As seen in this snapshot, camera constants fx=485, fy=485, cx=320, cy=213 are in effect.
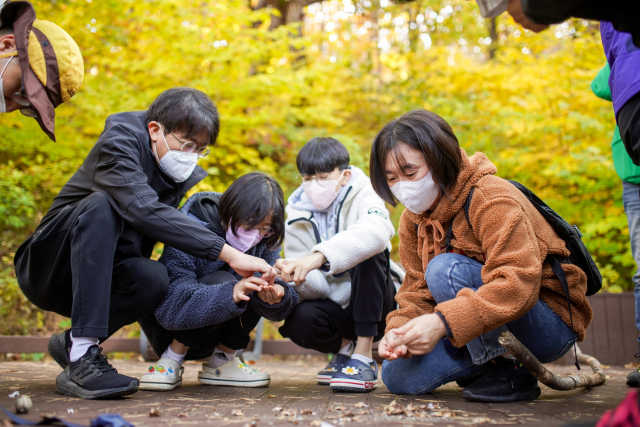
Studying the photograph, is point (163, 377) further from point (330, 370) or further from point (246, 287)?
point (330, 370)

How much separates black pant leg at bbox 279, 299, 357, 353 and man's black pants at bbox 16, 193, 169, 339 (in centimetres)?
68

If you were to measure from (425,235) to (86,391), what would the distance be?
1466 millimetres

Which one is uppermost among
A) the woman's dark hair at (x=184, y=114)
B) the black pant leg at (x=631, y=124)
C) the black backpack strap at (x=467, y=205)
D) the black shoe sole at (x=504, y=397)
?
the woman's dark hair at (x=184, y=114)

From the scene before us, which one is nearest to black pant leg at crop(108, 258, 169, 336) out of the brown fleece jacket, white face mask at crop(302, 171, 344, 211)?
white face mask at crop(302, 171, 344, 211)

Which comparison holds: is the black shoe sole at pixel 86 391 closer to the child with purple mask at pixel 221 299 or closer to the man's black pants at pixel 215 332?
the child with purple mask at pixel 221 299

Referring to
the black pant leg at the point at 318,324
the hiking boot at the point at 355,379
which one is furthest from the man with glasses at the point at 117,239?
the hiking boot at the point at 355,379

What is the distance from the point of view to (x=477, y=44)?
9.77 m

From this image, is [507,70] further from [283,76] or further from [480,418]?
[480,418]

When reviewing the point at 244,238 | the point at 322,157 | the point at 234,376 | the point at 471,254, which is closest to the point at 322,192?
the point at 322,157

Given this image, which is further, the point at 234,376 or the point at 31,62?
the point at 234,376

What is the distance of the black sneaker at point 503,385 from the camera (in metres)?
1.87

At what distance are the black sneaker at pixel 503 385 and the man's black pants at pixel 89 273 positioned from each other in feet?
4.56

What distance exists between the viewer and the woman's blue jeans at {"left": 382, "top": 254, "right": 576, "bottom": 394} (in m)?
1.86

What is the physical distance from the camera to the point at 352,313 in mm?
2424
